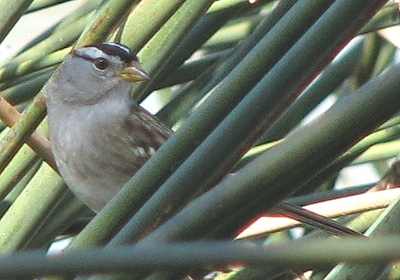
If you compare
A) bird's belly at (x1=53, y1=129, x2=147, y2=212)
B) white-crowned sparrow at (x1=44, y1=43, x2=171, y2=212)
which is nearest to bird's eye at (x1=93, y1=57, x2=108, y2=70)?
white-crowned sparrow at (x1=44, y1=43, x2=171, y2=212)

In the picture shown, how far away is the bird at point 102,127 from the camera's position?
5.14 ft

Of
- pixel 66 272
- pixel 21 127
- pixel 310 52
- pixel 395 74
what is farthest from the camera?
pixel 21 127

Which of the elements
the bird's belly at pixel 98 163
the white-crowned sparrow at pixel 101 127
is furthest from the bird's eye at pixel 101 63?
the bird's belly at pixel 98 163

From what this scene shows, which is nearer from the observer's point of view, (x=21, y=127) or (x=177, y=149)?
(x=177, y=149)

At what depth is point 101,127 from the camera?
1.70 meters

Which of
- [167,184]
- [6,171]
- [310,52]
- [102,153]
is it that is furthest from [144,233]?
[102,153]

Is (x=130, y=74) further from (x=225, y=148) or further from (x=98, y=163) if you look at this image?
(x=225, y=148)

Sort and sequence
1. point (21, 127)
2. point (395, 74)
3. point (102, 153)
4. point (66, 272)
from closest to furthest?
point (66, 272), point (395, 74), point (21, 127), point (102, 153)

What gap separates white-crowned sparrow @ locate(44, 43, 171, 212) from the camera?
1.57 meters

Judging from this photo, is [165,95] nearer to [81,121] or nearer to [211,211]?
[81,121]

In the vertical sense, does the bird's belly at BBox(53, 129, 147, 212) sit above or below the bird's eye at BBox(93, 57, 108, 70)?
below

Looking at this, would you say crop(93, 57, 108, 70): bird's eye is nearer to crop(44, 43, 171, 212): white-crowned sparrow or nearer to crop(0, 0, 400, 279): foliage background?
crop(44, 43, 171, 212): white-crowned sparrow

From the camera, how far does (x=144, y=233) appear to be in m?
0.68

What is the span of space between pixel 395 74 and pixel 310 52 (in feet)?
0.39
